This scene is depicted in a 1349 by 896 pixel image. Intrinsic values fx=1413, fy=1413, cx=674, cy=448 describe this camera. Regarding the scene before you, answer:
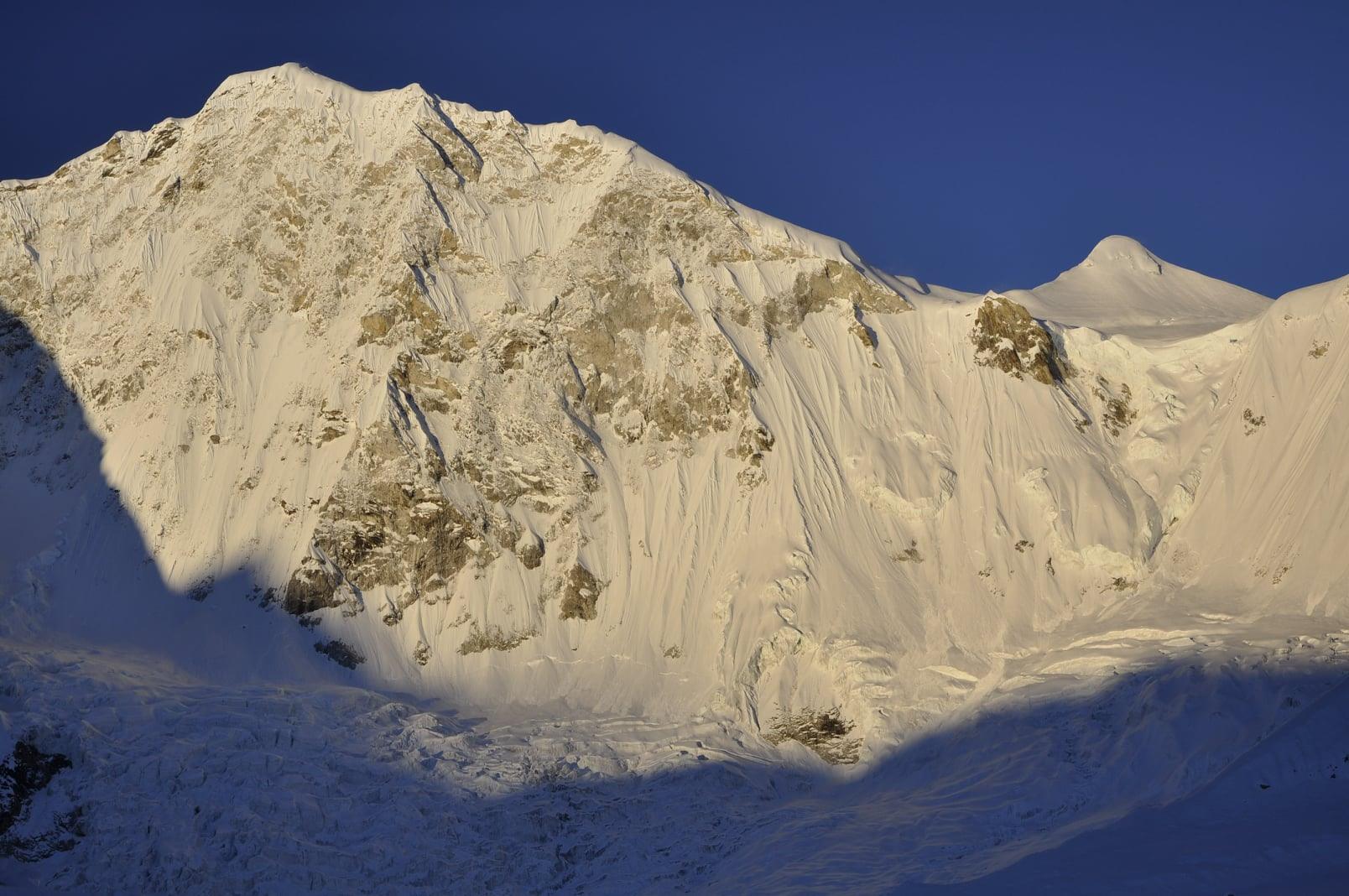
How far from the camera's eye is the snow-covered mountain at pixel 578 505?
6038 cm

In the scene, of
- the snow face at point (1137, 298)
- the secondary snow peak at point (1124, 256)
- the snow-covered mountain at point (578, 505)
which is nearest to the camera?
the snow-covered mountain at point (578, 505)

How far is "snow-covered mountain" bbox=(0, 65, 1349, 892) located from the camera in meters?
60.4

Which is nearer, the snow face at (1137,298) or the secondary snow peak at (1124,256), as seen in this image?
the snow face at (1137,298)

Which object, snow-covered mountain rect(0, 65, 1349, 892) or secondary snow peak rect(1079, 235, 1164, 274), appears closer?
snow-covered mountain rect(0, 65, 1349, 892)

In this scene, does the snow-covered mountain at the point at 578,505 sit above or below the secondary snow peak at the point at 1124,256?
below

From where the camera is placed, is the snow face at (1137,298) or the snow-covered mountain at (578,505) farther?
the snow face at (1137,298)

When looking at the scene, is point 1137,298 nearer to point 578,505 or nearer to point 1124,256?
point 1124,256

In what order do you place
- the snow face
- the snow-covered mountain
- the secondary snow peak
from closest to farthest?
the snow-covered mountain
the snow face
the secondary snow peak

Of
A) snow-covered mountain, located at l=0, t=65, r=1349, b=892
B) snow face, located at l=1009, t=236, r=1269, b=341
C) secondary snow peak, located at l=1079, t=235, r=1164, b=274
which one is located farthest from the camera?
secondary snow peak, located at l=1079, t=235, r=1164, b=274

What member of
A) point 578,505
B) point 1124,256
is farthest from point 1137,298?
point 578,505

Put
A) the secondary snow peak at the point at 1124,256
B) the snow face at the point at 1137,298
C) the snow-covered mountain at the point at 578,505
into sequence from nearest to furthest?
the snow-covered mountain at the point at 578,505 → the snow face at the point at 1137,298 → the secondary snow peak at the point at 1124,256

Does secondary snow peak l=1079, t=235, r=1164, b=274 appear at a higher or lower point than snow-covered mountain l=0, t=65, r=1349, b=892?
higher

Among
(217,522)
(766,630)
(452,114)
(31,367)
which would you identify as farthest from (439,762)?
(452,114)

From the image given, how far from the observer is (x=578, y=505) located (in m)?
79.2
